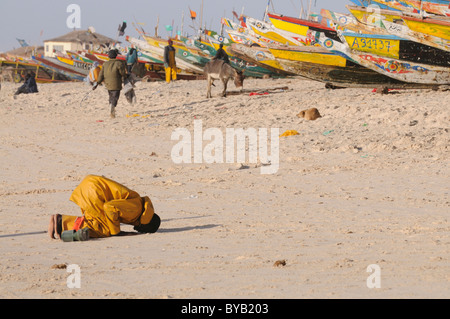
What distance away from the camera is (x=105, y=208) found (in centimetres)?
591

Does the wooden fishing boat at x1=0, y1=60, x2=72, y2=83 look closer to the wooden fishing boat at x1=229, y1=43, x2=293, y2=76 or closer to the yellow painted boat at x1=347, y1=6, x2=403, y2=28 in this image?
the wooden fishing boat at x1=229, y1=43, x2=293, y2=76

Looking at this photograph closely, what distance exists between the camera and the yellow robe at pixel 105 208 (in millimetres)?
5969

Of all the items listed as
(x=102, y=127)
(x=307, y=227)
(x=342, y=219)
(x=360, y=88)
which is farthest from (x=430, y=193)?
(x=360, y=88)

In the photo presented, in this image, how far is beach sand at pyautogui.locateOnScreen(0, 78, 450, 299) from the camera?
4488 mm

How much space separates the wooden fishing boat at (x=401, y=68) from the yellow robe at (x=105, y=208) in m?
11.7

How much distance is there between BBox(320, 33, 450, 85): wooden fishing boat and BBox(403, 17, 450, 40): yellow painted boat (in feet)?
2.41

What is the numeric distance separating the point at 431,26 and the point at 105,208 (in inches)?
478

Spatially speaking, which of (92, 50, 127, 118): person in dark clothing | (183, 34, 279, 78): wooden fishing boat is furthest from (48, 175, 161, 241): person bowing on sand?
(183, 34, 279, 78): wooden fishing boat

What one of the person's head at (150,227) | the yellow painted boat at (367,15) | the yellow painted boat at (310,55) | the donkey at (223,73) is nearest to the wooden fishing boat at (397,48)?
the yellow painted boat at (310,55)

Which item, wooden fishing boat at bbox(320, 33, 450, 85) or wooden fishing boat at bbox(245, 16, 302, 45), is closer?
Answer: wooden fishing boat at bbox(320, 33, 450, 85)

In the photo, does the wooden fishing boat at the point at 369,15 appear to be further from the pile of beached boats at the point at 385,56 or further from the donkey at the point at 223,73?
the donkey at the point at 223,73
